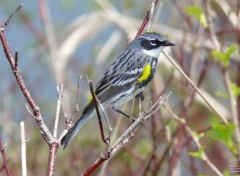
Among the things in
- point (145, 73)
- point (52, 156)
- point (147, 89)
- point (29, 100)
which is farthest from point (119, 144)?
point (147, 89)

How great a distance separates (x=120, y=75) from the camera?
14.1ft

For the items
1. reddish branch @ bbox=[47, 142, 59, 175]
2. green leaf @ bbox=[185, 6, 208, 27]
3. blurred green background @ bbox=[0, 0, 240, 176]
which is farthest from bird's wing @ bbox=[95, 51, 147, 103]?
reddish branch @ bbox=[47, 142, 59, 175]

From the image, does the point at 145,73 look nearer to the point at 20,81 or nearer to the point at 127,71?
the point at 127,71

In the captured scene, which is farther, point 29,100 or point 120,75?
point 120,75

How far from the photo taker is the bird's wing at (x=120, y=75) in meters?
4.24

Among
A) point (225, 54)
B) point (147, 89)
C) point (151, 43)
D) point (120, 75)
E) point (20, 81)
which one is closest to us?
point (20, 81)

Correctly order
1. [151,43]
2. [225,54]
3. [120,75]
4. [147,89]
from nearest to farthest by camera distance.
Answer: [225,54] → [151,43] → [120,75] → [147,89]

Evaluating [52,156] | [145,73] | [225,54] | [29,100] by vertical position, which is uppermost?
[29,100]

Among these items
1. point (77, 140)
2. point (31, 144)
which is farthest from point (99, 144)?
point (31, 144)

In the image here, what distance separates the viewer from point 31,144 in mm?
6473

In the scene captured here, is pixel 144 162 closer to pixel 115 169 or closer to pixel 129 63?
pixel 129 63

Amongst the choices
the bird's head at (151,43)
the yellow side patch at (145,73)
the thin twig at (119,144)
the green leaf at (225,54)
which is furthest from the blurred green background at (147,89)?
the thin twig at (119,144)

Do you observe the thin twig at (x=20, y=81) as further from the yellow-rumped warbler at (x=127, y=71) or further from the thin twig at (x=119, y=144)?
the yellow-rumped warbler at (x=127, y=71)

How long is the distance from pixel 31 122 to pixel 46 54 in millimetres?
838
